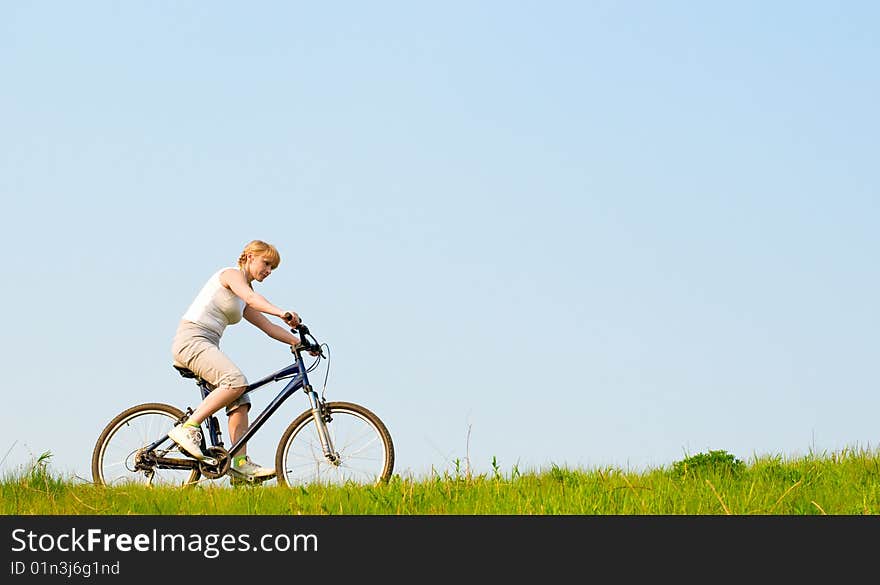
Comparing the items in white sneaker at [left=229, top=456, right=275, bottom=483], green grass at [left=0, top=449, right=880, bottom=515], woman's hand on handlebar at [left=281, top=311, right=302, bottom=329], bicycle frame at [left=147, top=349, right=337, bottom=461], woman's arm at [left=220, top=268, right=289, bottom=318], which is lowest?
green grass at [left=0, top=449, right=880, bottom=515]

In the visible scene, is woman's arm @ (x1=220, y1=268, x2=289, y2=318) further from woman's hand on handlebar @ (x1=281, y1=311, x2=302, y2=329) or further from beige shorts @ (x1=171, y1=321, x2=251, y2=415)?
beige shorts @ (x1=171, y1=321, x2=251, y2=415)

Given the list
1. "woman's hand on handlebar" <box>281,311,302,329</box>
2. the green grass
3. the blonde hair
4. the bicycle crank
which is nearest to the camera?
the green grass

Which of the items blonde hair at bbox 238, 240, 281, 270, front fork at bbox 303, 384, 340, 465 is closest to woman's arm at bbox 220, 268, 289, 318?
blonde hair at bbox 238, 240, 281, 270

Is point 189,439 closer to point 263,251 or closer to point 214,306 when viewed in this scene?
point 214,306

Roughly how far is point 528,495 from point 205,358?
151 inches

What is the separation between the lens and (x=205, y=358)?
10.1m

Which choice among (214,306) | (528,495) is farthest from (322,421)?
(528,495)

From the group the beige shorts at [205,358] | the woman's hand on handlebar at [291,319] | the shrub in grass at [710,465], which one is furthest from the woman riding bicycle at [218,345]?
the shrub in grass at [710,465]

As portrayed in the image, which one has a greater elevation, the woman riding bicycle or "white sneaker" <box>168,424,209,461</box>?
the woman riding bicycle

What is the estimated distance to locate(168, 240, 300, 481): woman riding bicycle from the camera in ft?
33.0
